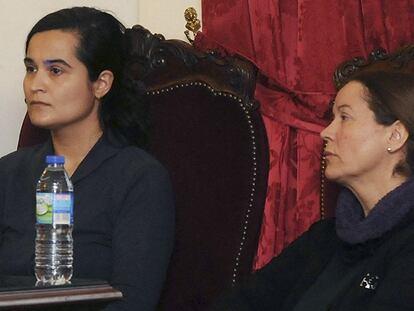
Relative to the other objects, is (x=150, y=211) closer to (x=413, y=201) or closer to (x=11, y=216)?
(x=11, y=216)

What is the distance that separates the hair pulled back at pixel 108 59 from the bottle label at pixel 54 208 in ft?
1.66

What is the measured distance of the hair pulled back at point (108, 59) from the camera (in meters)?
2.23

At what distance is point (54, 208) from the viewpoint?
1.76 metres

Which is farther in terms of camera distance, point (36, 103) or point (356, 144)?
point (36, 103)

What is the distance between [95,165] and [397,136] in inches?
27.7

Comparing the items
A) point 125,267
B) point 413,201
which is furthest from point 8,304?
point 413,201

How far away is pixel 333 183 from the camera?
2174 millimetres

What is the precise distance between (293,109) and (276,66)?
0.44 ft

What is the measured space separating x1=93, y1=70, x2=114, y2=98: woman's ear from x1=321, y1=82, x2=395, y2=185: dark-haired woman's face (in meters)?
0.58

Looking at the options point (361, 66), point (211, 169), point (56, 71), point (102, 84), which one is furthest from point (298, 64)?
point (56, 71)

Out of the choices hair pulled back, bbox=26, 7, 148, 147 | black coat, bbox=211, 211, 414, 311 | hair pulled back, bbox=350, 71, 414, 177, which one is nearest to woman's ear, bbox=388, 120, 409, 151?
hair pulled back, bbox=350, 71, 414, 177

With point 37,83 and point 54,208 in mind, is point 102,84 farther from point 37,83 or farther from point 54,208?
point 54,208

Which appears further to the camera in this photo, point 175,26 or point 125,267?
point 175,26

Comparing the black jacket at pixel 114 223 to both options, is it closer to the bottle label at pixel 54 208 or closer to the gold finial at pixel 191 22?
the bottle label at pixel 54 208
